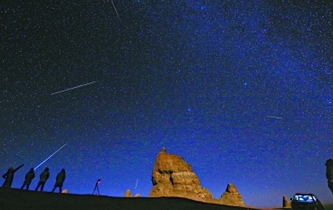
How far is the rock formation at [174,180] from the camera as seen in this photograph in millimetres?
69812

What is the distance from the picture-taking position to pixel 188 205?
16.6 m

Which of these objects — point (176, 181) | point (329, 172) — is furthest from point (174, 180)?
point (329, 172)

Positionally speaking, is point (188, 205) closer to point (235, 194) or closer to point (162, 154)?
point (162, 154)

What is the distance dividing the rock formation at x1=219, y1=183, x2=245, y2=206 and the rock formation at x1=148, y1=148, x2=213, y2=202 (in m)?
7.01

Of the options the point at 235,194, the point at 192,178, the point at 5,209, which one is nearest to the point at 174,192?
the point at 192,178

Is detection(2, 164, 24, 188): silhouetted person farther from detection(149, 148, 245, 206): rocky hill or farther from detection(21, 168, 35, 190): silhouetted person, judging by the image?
detection(149, 148, 245, 206): rocky hill

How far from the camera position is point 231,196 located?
8006cm

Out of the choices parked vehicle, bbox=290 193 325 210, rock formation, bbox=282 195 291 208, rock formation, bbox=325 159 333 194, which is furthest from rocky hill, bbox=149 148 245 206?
parked vehicle, bbox=290 193 325 210

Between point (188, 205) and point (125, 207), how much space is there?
4.88 meters

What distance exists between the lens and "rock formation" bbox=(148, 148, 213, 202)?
229 ft

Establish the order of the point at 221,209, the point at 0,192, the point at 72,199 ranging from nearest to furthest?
the point at 0,192 < the point at 72,199 < the point at 221,209

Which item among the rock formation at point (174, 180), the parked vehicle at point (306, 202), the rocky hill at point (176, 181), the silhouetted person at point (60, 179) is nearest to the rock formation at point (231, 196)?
the rocky hill at point (176, 181)

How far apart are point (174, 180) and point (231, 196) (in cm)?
2344

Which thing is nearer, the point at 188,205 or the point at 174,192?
the point at 188,205
